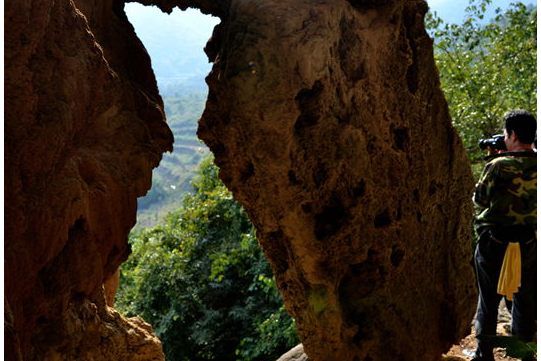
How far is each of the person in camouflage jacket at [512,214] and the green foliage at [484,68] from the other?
5784mm

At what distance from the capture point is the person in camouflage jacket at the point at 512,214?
4.82 m

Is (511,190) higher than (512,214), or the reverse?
(511,190)

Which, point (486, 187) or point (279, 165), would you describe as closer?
point (486, 187)

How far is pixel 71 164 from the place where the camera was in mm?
4727

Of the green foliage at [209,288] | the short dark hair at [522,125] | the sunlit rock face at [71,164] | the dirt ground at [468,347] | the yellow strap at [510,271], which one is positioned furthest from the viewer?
the green foliage at [209,288]

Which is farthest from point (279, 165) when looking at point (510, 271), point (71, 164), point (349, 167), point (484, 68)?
point (484, 68)

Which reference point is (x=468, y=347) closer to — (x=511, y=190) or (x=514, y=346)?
(x=511, y=190)

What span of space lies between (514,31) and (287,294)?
8.02m

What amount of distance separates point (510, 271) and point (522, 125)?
989mm

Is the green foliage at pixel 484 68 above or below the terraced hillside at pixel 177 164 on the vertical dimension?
above

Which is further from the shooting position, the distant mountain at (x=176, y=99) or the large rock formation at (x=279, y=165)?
the distant mountain at (x=176, y=99)

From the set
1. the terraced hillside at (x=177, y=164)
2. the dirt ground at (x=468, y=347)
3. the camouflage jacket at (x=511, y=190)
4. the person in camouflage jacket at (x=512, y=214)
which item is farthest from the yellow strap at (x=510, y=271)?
the terraced hillside at (x=177, y=164)

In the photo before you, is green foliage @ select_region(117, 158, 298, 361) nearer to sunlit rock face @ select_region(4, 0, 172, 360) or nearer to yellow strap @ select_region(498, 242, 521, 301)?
sunlit rock face @ select_region(4, 0, 172, 360)

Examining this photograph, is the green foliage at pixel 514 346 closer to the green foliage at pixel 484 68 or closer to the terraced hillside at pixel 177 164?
the green foliage at pixel 484 68
